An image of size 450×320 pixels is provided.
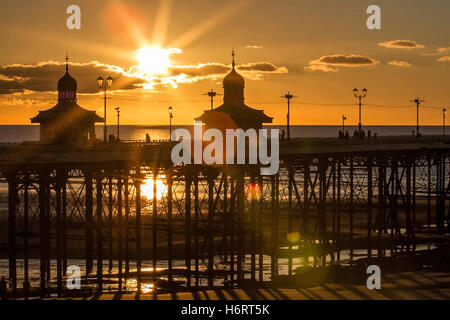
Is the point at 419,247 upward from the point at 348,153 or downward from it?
downward

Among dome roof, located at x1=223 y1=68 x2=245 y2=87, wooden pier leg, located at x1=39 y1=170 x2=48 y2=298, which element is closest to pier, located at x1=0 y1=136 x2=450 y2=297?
wooden pier leg, located at x1=39 y1=170 x2=48 y2=298

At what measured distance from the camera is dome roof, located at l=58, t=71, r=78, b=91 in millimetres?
62281

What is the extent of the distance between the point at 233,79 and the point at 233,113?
3.71 metres

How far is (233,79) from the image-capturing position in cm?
6250

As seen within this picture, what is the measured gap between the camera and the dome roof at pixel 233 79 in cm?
6241

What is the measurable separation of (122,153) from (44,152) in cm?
541

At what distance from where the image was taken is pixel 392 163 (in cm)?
6606

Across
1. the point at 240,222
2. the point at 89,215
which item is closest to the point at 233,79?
the point at 240,222

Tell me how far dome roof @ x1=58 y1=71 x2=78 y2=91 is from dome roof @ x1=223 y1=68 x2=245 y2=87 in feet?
33.3

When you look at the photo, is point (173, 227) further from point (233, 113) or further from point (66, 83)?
point (66, 83)
